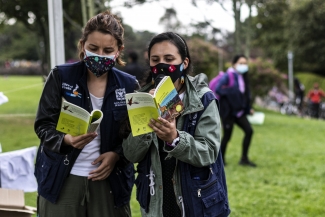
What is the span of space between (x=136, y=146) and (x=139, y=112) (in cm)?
31

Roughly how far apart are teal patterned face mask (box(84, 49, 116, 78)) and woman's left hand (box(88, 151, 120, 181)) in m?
0.46

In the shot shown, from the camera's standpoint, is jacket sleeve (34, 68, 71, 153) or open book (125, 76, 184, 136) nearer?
open book (125, 76, 184, 136)

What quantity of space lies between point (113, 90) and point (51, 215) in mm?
776

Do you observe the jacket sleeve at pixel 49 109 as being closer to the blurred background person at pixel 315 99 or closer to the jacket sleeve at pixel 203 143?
the jacket sleeve at pixel 203 143

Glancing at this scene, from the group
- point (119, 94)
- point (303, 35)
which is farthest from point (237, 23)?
point (303, 35)

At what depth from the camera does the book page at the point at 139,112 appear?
211 centimetres

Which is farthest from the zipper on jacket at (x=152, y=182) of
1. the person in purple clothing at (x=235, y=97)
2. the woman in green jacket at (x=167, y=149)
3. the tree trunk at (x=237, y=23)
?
the tree trunk at (x=237, y=23)

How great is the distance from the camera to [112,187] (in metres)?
2.66

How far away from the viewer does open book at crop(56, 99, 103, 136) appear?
7.25ft

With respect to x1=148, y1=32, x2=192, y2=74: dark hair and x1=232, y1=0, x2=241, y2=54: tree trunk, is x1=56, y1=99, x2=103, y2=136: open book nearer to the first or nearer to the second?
x1=148, y1=32, x2=192, y2=74: dark hair

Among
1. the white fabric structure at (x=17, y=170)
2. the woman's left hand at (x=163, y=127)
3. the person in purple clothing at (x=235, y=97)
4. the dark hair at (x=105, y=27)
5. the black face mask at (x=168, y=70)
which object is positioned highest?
the dark hair at (x=105, y=27)

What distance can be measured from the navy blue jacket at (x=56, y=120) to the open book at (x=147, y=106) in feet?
1.49

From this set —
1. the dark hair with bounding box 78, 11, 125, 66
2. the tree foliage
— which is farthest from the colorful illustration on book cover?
the tree foliage

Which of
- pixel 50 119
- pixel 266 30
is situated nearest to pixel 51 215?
pixel 50 119
